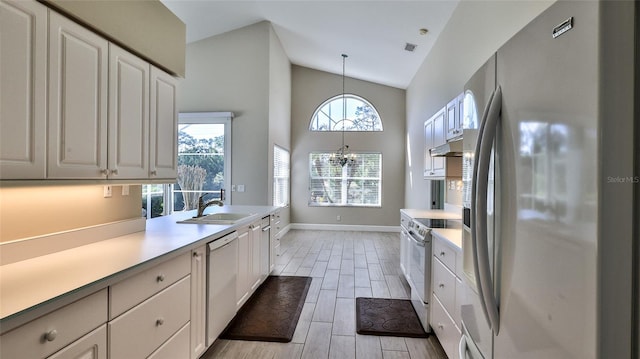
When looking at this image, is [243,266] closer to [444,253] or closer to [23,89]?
[444,253]

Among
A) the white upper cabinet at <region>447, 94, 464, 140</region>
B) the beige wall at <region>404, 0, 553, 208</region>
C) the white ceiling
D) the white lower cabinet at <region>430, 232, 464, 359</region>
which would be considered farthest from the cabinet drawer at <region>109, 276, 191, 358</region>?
the white ceiling

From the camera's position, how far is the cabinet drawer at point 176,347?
162 cm

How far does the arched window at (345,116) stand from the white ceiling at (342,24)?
4.32ft

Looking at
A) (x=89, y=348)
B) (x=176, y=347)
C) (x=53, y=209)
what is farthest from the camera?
(x=176, y=347)

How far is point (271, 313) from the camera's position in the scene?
2.96m

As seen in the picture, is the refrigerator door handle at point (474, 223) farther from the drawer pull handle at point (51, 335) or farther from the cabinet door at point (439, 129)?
the cabinet door at point (439, 129)

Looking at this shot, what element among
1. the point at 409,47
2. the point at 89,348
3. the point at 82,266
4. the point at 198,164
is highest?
the point at 409,47

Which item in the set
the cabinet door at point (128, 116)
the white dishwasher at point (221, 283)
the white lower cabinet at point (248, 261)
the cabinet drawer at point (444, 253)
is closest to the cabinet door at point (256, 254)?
the white lower cabinet at point (248, 261)

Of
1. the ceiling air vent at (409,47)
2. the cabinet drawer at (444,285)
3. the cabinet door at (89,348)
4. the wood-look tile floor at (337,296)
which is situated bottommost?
the wood-look tile floor at (337,296)

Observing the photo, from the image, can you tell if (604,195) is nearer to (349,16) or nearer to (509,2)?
(509,2)

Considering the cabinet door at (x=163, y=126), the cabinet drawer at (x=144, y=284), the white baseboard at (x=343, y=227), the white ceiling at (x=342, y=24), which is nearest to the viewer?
the cabinet drawer at (x=144, y=284)

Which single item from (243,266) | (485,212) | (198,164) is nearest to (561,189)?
(485,212)

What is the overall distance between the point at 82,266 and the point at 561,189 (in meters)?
1.84

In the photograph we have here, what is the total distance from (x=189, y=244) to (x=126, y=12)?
1.48 meters
